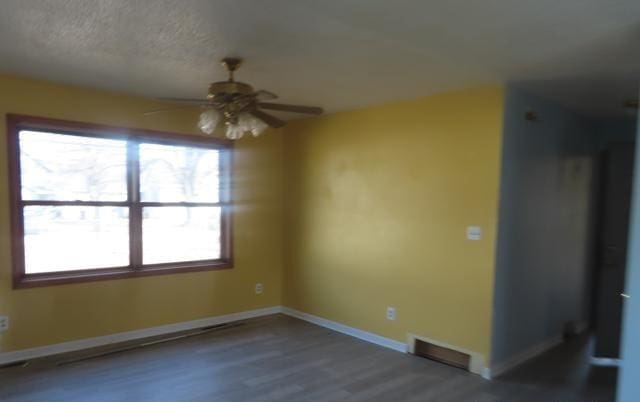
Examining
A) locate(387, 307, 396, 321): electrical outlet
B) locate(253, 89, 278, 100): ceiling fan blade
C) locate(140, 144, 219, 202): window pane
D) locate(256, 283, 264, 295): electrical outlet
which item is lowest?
locate(256, 283, 264, 295): electrical outlet

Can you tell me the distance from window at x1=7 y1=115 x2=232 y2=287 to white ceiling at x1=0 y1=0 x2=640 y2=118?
612 mm

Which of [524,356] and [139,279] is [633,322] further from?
[139,279]

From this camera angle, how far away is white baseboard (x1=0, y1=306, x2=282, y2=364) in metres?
3.48

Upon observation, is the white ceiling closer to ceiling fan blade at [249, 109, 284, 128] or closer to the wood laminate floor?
Answer: ceiling fan blade at [249, 109, 284, 128]

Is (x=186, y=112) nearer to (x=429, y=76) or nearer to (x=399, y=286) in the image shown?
(x=429, y=76)

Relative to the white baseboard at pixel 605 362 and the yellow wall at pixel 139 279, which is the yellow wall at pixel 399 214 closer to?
the yellow wall at pixel 139 279

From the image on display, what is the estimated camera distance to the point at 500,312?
11.3ft

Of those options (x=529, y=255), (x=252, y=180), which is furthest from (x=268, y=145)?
(x=529, y=255)

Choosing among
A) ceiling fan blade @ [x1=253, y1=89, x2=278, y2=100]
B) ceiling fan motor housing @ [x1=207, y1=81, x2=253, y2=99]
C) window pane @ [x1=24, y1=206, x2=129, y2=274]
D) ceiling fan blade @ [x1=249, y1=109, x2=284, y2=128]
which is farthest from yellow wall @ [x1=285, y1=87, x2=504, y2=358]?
window pane @ [x1=24, y1=206, x2=129, y2=274]

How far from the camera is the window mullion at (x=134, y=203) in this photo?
4043mm

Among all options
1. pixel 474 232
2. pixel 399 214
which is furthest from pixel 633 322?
pixel 399 214

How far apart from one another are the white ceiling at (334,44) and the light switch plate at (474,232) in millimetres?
1229

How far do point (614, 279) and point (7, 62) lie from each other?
552 cm

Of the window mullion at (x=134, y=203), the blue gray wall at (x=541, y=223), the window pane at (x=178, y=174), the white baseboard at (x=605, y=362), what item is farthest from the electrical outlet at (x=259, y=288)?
the white baseboard at (x=605, y=362)
